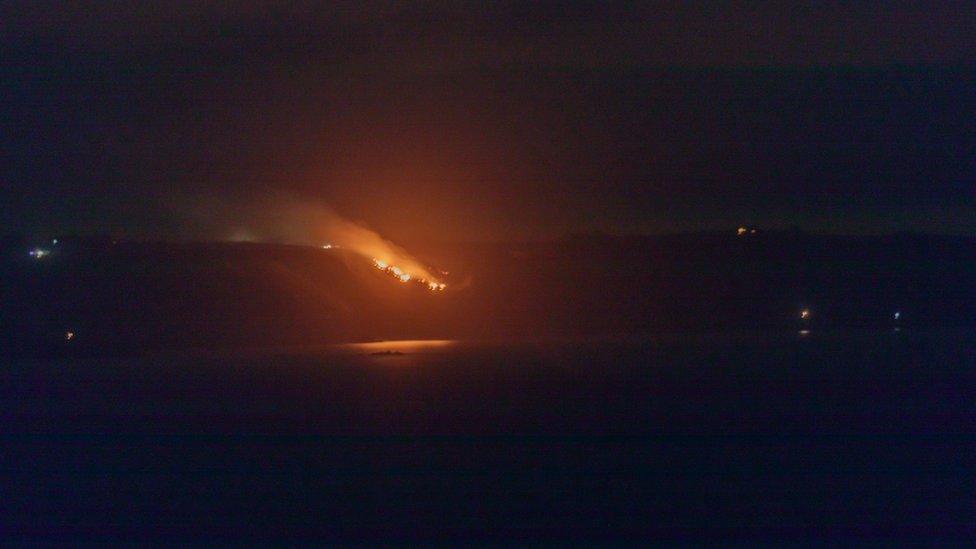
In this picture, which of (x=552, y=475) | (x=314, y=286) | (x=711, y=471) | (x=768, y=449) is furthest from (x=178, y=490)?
(x=314, y=286)

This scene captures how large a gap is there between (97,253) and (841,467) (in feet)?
68.2

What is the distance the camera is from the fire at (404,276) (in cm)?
2086

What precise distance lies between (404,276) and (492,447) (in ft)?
40.6

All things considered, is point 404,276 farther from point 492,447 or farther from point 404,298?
point 492,447

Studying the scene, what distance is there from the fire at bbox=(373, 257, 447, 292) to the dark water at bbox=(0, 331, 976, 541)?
6010 millimetres

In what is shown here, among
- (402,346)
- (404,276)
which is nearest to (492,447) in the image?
(402,346)

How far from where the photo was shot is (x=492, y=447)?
29.7 ft

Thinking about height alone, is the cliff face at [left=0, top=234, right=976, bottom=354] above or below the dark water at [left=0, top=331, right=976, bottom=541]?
above

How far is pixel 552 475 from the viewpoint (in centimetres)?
809

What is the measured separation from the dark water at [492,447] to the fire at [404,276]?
6010 millimetres

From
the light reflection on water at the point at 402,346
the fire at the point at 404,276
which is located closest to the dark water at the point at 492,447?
the light reflection on water at the point at 402,346

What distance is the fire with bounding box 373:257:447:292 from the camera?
821 inches

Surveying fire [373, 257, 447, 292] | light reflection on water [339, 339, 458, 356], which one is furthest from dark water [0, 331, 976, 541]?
fire [373, 257, 447, 292]

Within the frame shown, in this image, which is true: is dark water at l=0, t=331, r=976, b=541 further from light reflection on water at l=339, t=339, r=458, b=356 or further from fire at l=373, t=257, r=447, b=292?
fire at l=373, t=257, r=447, b=292
